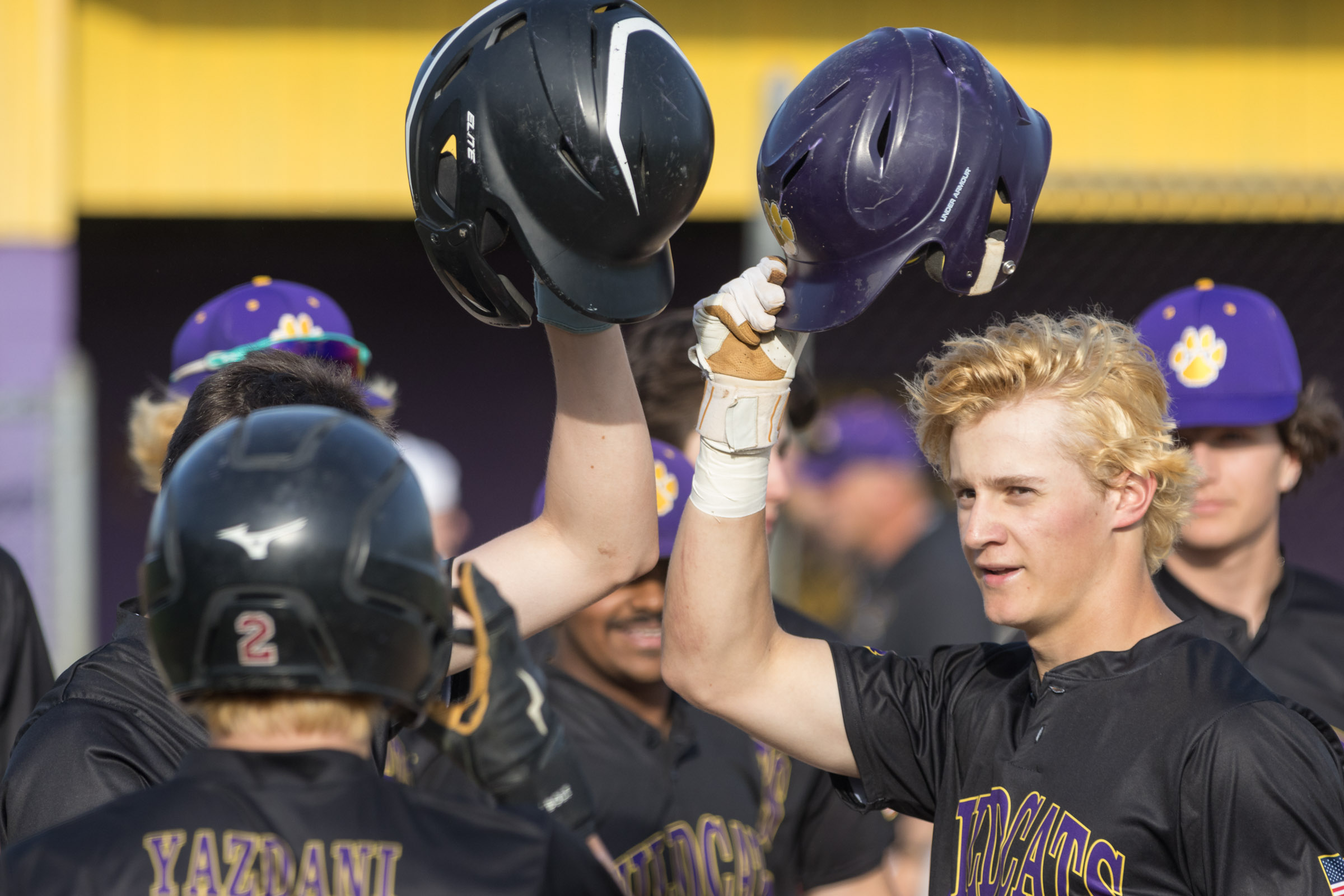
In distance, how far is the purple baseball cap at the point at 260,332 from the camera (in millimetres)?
3857

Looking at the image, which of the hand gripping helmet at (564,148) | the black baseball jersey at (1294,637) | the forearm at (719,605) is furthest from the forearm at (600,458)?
the black baseball jersey at (1294,637)

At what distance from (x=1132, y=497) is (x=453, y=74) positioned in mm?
1401

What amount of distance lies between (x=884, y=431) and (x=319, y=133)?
393 centimetres

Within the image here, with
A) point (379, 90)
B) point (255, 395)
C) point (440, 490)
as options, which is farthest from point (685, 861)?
point (379, 90)

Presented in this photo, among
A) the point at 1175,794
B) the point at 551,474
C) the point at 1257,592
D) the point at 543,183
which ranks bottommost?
the point at 1257,592

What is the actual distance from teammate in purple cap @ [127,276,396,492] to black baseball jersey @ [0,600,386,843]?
123 cm

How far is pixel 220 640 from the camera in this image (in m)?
1.66

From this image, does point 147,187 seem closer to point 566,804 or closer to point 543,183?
point 543,183

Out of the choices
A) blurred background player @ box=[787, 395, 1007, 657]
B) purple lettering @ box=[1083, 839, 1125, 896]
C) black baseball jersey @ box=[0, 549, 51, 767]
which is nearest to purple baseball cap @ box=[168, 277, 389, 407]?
black baseball jersey @ box=[0, 549, 51, 767]

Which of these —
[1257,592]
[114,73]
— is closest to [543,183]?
[1257,592]

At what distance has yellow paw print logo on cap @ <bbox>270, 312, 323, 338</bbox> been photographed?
158 inches

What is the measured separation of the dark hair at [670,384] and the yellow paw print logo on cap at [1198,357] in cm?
115

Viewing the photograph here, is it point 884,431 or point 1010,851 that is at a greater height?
point 1010,851

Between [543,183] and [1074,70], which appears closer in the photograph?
[543,183]
